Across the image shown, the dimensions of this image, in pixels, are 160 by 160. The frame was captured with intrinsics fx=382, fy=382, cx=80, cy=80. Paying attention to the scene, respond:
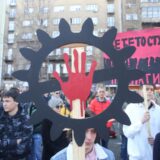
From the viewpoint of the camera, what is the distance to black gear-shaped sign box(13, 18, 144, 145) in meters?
2.23

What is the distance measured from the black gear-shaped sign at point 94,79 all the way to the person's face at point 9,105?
171 centimetres

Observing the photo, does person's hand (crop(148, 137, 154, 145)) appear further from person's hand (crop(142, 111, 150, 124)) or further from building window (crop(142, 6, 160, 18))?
building window (crop(142, 6, 160, 18))

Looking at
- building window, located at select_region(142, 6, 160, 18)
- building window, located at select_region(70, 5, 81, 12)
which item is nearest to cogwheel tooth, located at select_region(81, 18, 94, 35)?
building window, located at select_region(142, 6, 160, 18)

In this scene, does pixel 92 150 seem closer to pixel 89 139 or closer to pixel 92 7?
pixel 89 139

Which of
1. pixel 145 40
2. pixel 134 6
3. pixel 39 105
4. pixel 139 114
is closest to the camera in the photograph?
pixel 39 105

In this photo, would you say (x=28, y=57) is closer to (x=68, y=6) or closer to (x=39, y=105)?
(x=39, y=105)

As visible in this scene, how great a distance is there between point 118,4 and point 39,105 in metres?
53.0

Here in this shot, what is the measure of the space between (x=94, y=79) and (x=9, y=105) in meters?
1.85

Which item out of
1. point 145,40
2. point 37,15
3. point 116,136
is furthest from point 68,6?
point 145,40

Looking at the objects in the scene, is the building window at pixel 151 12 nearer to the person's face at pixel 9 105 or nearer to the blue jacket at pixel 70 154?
the person's face at pixel 9 105

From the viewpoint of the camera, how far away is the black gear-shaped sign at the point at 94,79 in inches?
87.9

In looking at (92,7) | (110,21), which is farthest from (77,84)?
(110,21)

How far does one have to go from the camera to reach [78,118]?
2264 mm

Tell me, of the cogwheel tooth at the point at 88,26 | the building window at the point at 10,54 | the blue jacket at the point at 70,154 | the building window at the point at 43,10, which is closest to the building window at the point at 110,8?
the building window at the point at 43,10
